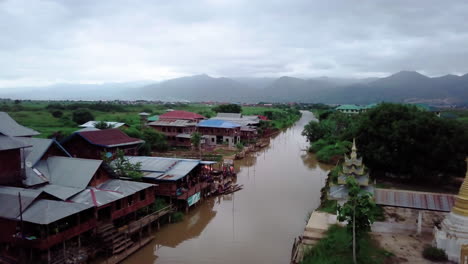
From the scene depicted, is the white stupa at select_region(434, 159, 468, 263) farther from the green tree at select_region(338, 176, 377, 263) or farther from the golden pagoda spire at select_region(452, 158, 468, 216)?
the green tree at select_region(338, 176, 377, 263)

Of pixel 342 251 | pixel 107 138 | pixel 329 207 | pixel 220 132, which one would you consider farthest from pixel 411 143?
pixel 220 132

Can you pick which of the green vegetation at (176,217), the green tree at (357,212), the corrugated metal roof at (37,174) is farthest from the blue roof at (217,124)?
the green tree at (357,212)

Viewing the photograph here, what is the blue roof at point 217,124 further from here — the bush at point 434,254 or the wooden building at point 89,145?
the bush at point 434,254

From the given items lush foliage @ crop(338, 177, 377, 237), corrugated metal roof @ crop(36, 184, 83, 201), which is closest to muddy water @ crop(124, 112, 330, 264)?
corrugated metal roof @ crop(36, 184, 83, 201)

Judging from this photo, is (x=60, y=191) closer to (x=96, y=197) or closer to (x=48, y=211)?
(x=96, y=197)

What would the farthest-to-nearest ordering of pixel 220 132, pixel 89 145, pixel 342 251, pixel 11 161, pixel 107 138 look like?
1. pixel 220 132
2. pixel 107 138
3. pixel 89 145
4. pixel 11 161
5. pixel 342 251

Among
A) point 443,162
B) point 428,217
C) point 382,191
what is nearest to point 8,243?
point 382,191
